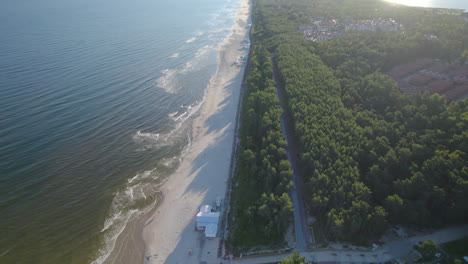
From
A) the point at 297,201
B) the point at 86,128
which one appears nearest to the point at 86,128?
the point at 86,128

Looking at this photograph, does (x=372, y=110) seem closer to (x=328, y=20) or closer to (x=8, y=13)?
(x=328, y=20)

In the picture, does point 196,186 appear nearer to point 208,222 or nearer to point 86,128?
point 208,222

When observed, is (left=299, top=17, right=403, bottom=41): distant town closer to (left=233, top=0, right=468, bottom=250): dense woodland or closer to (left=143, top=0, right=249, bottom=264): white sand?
(left=233, top=0, right=468, bottom=250): dense woodland

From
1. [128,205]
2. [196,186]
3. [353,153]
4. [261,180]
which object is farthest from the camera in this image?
[196,186]

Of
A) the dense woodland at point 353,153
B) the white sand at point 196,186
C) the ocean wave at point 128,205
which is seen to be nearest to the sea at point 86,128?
the ocean wave at point 128,205

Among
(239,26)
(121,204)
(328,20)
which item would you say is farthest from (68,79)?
(328,20)

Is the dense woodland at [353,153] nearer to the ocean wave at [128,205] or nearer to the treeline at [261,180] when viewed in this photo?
the treeline at [261,180]
